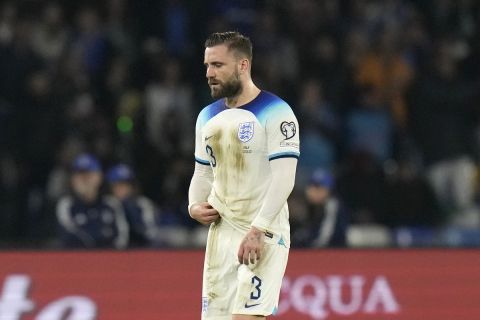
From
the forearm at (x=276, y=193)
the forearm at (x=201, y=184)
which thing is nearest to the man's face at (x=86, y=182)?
the forearm at (x=201, y=184)

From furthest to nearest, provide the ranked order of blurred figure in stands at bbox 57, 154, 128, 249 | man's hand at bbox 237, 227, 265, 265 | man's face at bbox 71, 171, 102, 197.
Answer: man's face at bbox 71, 171, 102, 197 < blurred figure in stands at bbox 57, 154, 128, 249 < man's hand at bbox 237, 227, 265, 265

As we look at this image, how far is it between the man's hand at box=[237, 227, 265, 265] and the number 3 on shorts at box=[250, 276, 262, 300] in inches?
7.5

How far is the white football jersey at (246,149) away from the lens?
7293 mm

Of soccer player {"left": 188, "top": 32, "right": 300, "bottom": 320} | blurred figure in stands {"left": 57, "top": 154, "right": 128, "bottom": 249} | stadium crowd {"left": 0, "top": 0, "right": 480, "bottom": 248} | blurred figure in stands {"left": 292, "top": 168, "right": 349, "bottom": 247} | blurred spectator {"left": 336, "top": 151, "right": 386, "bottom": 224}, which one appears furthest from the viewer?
blurred spectator {"left": 336, "top": 151, "right": 386, "bottom": 224}

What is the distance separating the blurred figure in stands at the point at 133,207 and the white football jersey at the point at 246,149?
4614 mm

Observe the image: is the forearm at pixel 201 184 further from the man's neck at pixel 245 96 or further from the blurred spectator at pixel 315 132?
the blurred spectator at pixel 315 132

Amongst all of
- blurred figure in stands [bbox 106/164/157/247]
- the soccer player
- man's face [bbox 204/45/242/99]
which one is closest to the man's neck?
the soccer player

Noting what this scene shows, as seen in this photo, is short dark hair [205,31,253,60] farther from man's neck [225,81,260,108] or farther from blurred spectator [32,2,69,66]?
blurred spectator [32,2,69,66]

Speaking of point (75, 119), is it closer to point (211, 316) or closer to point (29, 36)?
point (29, 36)

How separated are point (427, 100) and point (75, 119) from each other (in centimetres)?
387

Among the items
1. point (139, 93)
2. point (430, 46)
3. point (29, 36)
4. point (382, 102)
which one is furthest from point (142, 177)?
point (430, 46)

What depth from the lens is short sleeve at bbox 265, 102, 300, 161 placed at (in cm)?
726

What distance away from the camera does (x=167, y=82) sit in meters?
14.5

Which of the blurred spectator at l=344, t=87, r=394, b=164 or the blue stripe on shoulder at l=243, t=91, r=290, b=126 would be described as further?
the blurred spectator at l=344, t=87, r=394, b=164
